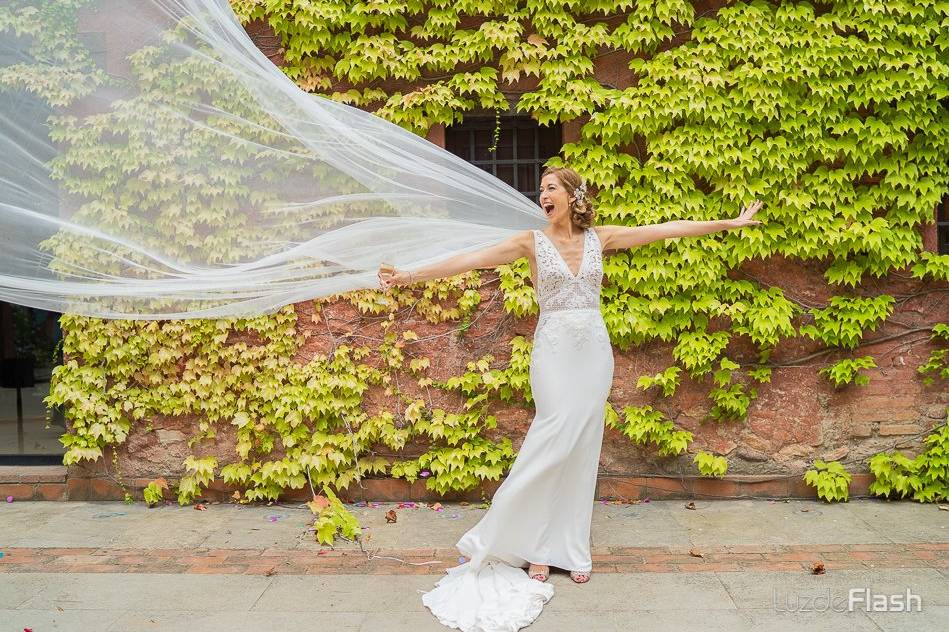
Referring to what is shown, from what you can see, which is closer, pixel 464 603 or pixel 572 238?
pixel 464 603

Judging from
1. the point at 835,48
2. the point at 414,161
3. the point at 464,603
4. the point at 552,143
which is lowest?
the point at 464,603

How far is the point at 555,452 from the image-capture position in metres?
4.00

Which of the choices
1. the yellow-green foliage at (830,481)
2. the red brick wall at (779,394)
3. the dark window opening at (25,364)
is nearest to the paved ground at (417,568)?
the yellow-green foliage at (830,481)

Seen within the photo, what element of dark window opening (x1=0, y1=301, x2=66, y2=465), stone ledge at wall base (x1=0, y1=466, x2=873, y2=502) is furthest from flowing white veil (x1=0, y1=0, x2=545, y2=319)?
dark window opening (x1=0, y1=301, x2=66, y2=465)

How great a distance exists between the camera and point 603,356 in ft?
13.6

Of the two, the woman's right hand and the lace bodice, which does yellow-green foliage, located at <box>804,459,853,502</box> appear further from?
the woman's right hand

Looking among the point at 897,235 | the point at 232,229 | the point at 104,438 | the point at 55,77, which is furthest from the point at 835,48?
the point at 104,438

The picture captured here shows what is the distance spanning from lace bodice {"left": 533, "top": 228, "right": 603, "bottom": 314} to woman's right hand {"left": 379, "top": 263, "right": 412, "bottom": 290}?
0.68 metres

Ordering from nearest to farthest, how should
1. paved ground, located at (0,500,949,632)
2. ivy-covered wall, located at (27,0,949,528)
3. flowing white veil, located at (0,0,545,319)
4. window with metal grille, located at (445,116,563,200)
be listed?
paved ground, located at (0,500,949,632)
flowing white veil, located at (0,0,545,319)
ivy-covered wall, located at (27,0,949,528)
window with metal grille, located at (445,116,563,200)

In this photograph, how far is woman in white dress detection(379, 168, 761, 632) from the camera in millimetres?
4004

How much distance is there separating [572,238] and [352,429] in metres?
2.24

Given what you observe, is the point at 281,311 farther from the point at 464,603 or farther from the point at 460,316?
the point at 464,603

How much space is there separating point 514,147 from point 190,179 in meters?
2.26

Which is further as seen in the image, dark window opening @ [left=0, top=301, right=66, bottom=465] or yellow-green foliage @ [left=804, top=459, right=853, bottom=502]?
dark window opening @ [left=0, top=301, right=66, bottom=465]
